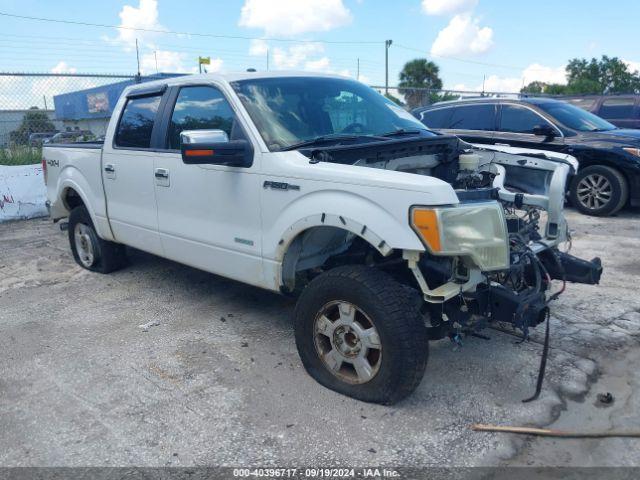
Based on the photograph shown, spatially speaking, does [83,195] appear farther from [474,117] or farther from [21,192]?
[474,117]

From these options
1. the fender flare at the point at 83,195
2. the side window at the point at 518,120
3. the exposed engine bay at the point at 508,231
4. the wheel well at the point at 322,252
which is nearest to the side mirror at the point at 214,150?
the exposed engine bay at the point at 508,231

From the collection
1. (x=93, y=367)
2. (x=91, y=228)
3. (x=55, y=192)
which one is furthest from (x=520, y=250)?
(x=55, y=192)

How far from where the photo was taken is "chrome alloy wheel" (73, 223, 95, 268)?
5.98 meters

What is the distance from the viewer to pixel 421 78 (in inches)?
1710

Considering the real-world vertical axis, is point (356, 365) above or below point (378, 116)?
below

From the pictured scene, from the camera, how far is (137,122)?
5.00 metres

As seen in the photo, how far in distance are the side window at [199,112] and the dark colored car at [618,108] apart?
34.2 ft

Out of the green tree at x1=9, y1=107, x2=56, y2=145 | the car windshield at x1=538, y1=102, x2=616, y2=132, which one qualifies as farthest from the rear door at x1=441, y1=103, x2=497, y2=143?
the green tree at x1=9, y1=107, x2=56, y2=145

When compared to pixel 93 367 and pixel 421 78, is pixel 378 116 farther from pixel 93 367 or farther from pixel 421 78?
pixel 421 78

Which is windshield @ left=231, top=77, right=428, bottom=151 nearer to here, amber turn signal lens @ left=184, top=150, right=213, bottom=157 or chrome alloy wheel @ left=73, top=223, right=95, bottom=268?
amber turn signal lens @ left=184, top=150, right=213, bottom=157

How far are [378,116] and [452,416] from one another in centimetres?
235

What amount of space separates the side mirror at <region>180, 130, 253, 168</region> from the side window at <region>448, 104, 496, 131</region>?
20.7ft

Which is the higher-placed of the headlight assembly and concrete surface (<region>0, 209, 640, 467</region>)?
the headlight assembly

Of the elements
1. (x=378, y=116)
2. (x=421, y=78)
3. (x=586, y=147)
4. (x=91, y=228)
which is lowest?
(x=91, y=228)
